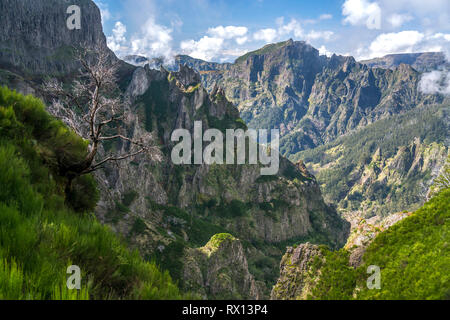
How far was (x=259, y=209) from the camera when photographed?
546ft

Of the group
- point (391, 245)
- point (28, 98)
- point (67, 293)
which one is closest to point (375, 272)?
point (391, 245)

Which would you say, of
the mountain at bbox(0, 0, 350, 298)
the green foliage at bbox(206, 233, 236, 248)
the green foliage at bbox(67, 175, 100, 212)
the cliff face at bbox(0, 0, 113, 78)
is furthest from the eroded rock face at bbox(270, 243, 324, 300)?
the cliff face at bbox(0, 0, 113, 78)

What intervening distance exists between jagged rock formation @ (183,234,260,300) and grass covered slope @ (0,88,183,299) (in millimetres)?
49343

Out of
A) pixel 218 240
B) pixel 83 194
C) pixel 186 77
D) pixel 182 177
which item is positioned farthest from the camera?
pixel 186 77

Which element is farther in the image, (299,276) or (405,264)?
(299,276)

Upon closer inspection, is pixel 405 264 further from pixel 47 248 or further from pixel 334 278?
pixel 47 248

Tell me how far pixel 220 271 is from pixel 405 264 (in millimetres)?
57975

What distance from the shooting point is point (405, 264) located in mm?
8461

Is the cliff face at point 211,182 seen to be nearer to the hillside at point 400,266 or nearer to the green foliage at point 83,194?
the hillside at point 400,266

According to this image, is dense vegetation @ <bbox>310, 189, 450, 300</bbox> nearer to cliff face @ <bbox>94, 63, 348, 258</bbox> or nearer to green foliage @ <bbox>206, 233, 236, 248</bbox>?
green foliage @ <bbox>206, 233, 236, 248</bbox>

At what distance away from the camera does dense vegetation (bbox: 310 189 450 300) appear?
645 centimetres

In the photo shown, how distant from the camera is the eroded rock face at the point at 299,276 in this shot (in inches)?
615

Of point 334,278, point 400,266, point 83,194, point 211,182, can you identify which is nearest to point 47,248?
point 83,194
